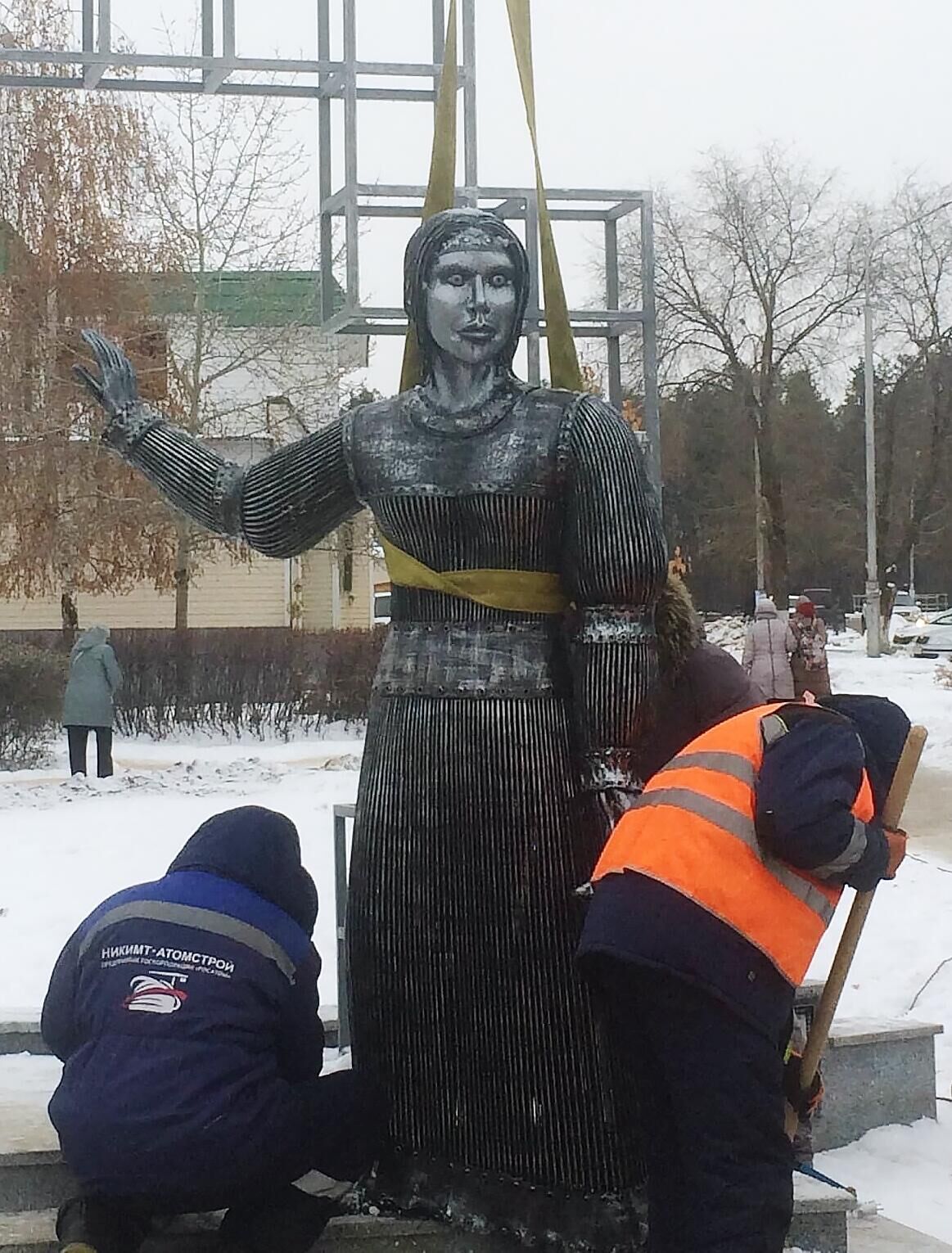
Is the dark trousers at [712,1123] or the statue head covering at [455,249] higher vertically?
the statue head covering at [455,249]

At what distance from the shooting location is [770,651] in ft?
40.7

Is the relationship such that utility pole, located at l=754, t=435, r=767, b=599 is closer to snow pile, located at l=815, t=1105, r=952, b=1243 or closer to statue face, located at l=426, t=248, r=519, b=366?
snow pile, located at l=815, t=1105, r=952, b=1243

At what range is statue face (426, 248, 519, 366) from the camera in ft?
9.64

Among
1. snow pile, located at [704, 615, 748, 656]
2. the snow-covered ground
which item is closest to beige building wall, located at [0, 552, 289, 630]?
snow pile, located at [704, 615, 748, 656]

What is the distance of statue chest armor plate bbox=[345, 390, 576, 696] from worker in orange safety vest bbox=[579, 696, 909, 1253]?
1.41 feet

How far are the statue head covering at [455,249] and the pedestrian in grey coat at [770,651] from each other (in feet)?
31.6

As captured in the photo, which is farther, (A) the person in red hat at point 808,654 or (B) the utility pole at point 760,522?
(B) the utility pole at point 760,522

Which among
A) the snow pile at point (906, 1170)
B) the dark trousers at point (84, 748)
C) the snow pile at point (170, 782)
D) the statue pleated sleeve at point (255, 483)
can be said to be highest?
the statue pleated sleeve at point (255, 483)

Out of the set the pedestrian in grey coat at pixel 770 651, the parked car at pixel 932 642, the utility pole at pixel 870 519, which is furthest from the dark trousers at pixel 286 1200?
the parked car at pixel 932 642

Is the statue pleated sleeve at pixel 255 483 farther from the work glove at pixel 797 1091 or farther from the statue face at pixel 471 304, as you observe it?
the work glove at pixel 797 1091

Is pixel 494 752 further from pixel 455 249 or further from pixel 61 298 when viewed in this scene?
pixel 61 298

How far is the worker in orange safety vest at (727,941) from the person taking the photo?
2557 mm

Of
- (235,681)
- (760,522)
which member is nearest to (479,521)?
(235,681)

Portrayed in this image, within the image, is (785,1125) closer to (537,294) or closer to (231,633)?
(537,294)
